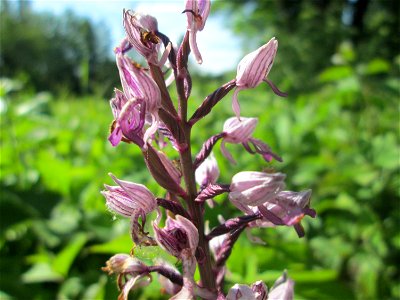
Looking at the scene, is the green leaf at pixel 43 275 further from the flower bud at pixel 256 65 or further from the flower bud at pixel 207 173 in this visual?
the flower bud at pixel 256 65

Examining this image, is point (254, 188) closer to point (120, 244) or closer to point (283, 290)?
point (283, 290)

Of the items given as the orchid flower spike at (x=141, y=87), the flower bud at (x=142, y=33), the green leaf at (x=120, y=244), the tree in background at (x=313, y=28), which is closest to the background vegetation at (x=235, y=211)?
the green leaf at (x=120, y=244)

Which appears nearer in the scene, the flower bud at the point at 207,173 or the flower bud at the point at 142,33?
the flower bud at the point at 142,33

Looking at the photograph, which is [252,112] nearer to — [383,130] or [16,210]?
[383,130]

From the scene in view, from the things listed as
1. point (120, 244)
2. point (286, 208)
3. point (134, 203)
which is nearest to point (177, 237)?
point (134, 203)

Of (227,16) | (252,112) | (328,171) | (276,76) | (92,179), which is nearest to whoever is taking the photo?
(92,179)

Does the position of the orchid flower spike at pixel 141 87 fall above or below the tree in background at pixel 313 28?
above

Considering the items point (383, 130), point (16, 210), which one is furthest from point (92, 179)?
point (383, 130)

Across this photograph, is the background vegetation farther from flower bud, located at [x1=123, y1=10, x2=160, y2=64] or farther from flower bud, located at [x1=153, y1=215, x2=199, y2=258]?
flower bud, located at [x1=123, y1=10, x2=160, y2=64]
